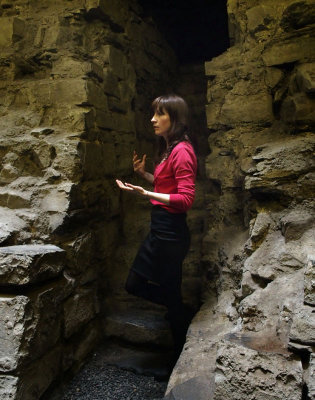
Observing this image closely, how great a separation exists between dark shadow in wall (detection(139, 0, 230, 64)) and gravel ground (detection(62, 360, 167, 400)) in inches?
123

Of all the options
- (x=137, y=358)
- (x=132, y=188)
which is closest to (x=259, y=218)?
(x=132, y=188)

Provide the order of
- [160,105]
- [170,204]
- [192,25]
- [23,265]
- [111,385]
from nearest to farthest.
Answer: [23,265]
[170,204]
[160,105]
[111,385]
[192,25]

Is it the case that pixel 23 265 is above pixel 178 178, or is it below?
below

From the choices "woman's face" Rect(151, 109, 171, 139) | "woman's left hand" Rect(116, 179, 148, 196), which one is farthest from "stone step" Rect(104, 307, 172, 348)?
"woman's face" Rect(151, 109, 171, 139)

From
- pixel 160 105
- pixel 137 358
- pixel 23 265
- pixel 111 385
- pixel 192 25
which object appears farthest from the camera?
pixel 192 25

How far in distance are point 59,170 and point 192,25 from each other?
8.36ft

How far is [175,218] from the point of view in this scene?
6.64 feet

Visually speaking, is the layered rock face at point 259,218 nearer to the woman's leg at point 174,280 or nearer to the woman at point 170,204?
the woman's leg at point 174,280

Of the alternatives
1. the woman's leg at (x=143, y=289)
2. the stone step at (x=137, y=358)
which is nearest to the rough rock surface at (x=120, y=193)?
the stone step at (x=137, y=358)

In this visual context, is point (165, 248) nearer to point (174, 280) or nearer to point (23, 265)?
point (174, 280)

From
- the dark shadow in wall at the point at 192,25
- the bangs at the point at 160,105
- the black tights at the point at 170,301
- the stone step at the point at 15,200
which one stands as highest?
the dark shadow in wall at the point at 192,25

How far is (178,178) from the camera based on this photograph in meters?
1.91

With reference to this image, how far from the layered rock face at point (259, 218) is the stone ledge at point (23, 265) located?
0.89m

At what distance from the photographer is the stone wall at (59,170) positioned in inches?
74.1
